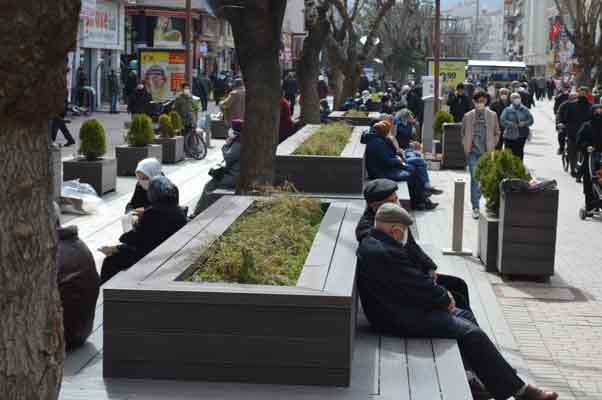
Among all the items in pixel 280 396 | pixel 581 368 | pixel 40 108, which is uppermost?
pixel 40 108

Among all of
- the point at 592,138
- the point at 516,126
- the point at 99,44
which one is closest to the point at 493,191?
the point at 592,138

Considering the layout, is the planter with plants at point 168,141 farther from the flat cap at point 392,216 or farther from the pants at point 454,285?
the flat cap at point 392,216

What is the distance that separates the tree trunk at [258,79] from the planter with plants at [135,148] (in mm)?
9198

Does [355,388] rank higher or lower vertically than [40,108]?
lower

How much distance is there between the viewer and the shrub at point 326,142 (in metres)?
13.6

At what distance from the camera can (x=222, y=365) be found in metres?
5.47

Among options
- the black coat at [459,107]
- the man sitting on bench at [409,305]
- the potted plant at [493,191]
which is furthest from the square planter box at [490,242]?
the black coat at [459,107]

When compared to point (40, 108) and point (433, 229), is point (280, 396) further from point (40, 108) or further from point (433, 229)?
point (433, 229)

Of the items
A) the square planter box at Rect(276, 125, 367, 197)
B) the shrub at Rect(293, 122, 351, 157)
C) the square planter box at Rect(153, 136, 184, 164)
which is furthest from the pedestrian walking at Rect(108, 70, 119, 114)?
the square planter box at Rect(276, 125, 367, 197)

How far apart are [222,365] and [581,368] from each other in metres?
3.70

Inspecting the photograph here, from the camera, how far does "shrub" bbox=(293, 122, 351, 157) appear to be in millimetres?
13570

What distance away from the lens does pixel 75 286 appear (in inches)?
244

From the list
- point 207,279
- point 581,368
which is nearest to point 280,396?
point 207,279

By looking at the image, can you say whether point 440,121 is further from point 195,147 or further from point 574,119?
point 195,147
